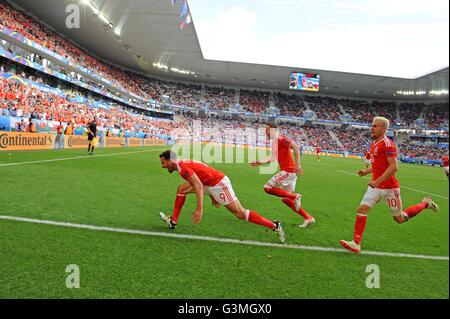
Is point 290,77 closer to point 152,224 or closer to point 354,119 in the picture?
A: point 354,119

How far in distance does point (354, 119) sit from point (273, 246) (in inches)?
2749

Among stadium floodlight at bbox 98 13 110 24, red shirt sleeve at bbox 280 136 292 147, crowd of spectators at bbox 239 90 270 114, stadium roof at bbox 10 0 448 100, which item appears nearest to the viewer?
red shirt sleeve at bbox 280 136 292 147

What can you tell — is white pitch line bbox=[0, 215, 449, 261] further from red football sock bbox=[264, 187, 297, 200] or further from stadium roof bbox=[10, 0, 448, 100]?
stadium roof bbox=[10, 0, 448, 100]

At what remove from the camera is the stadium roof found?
30.4m

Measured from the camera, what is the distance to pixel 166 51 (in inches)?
1788

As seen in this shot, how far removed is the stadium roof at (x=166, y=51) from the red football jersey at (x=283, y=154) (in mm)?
27319

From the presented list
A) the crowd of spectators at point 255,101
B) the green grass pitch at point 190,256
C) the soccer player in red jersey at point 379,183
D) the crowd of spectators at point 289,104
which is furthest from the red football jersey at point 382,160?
the crowd of spectators at point 289,104

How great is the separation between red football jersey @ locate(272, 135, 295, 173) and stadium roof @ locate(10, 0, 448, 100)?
27.3 meters

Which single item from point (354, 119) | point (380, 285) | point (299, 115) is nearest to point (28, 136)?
point (380, 285)

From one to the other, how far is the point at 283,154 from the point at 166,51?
44.2 metres

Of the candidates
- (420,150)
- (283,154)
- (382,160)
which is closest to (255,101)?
(420,150)

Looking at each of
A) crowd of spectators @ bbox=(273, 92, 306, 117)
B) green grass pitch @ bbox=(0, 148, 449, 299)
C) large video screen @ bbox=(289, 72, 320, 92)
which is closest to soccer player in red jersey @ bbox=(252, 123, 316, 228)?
green grass pitch @ bbox=(0, 148, 449, 299)

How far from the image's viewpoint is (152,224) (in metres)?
4.80

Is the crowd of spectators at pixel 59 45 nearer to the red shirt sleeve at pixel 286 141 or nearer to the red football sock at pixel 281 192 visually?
the red shirt sleeve at pixel 286 141
